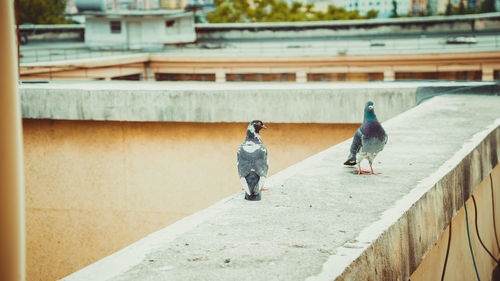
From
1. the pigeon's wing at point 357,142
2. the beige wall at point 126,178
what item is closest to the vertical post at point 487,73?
the beige wall at point 126,178

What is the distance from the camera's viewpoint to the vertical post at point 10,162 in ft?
3.26

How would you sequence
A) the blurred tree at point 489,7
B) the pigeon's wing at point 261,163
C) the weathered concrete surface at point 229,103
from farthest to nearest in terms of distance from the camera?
the blurred tree at point 489,7 → the weathered concrete surface at point 229,103 → the pigeon's wing at point 261,163

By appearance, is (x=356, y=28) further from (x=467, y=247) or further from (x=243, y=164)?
(x=243, y=164)

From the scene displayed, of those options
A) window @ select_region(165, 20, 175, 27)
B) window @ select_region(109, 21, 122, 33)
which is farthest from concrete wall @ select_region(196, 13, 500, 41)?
window @ select_region(109, 21, 122, 33)

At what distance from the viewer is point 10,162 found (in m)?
1.01

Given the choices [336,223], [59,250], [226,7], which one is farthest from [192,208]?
[226,7]

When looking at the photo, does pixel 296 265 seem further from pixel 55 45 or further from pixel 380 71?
pixel 55 45

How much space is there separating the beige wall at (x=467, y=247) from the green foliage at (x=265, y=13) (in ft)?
147

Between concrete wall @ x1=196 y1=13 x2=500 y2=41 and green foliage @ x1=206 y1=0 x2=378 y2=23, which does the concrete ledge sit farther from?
green foliage @ x1=206 y1=0 x2=378 y2=23

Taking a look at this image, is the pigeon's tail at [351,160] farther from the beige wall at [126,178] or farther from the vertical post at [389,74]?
the vertical post at [389,74]

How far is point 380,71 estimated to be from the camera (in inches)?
1162

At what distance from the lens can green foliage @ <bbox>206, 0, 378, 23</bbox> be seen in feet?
165

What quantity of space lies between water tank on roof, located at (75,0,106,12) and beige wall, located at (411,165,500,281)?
32095 mm

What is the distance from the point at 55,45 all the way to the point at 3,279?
3985cm
